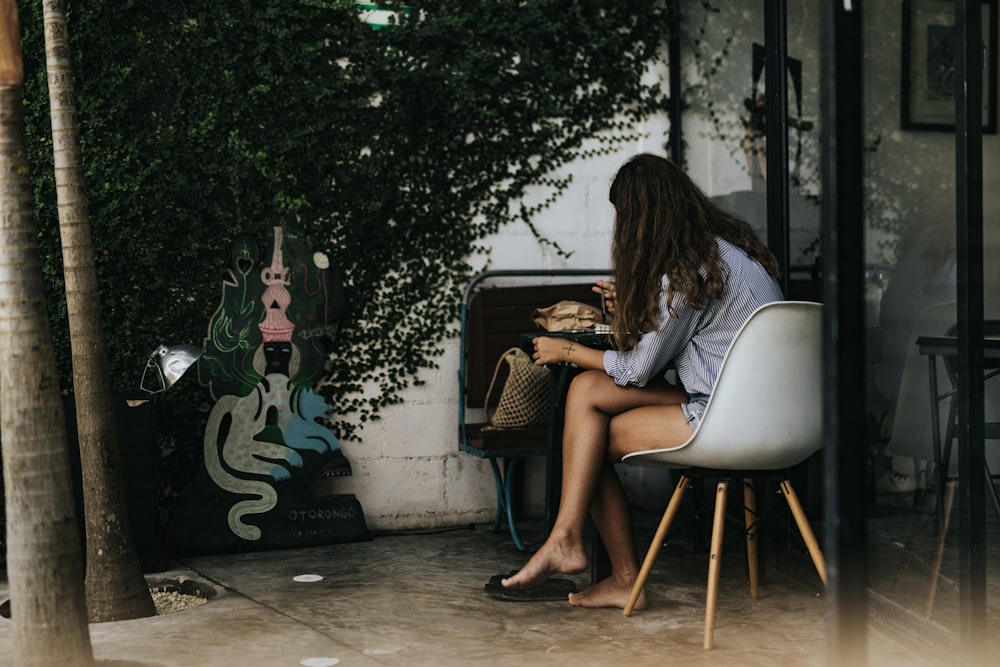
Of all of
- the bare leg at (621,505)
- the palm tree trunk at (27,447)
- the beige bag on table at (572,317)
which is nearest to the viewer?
the palm tree trunk at (27,447)

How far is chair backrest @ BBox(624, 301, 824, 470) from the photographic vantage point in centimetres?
302

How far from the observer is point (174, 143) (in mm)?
4379

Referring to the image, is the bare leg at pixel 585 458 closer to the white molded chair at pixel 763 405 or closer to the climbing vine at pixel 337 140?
the white molded chair at pixel 763 405

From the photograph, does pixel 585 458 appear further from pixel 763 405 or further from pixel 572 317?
pixel 572 317

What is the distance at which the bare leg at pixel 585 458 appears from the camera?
3332 mm

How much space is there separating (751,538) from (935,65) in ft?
4.83

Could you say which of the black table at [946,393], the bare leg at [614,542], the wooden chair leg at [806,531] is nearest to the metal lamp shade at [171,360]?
the bare leg at [614,542]

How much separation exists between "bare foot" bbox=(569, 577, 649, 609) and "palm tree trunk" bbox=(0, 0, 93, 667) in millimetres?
1522

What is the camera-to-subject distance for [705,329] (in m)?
3.27

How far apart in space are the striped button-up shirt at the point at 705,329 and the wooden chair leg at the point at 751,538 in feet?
1.43

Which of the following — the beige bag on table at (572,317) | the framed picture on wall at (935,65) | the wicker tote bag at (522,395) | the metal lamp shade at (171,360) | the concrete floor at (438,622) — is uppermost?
the framed picture on wall at (935,65)

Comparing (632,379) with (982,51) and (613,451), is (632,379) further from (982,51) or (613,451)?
(982,51)

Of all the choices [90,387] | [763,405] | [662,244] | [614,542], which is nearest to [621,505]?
[614,542]

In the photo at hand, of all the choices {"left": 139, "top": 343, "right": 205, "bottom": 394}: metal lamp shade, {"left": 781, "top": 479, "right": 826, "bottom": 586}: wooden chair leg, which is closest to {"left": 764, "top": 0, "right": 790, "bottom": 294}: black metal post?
{"left": 781, "top": 479, "right": 826, "bottom": 586}: wooden chair leg
